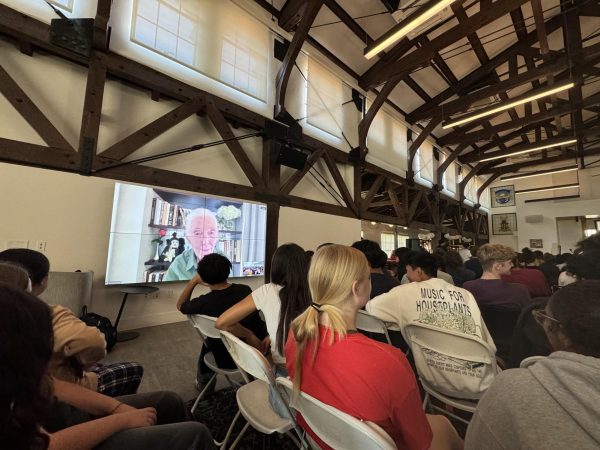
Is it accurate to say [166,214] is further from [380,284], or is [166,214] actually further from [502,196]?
[502,196]

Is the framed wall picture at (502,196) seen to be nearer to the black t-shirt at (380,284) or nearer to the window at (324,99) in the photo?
the window at (324,99)

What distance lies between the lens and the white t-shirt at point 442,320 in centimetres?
138

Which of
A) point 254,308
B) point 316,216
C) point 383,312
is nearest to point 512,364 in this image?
point 383,312

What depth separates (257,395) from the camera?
53.9 inches

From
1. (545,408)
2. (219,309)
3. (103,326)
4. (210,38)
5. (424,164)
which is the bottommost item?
(103,326)

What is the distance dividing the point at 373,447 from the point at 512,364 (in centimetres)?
117

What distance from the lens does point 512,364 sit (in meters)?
1.36

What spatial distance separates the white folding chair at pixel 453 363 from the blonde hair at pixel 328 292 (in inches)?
29.1

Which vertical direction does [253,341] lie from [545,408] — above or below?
below

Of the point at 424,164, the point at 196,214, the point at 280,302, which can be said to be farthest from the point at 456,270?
the point at 424,164

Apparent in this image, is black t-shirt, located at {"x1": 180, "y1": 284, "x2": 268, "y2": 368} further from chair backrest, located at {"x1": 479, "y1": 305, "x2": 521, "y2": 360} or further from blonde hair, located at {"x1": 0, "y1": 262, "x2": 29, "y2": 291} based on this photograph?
chair backrest, located at {"x1": 479, "y1": 305, "x2": 521, "y2": 360}

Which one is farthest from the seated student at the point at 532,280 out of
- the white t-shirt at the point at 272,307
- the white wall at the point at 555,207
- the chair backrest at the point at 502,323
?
the white wall at the point at 555,207

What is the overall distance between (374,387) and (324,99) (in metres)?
6.27

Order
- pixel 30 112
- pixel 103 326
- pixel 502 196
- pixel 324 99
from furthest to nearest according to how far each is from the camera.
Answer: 1. pixel 502 196
2. pixel 324 99
3. pixel 30 112
4. pixel 103 326
